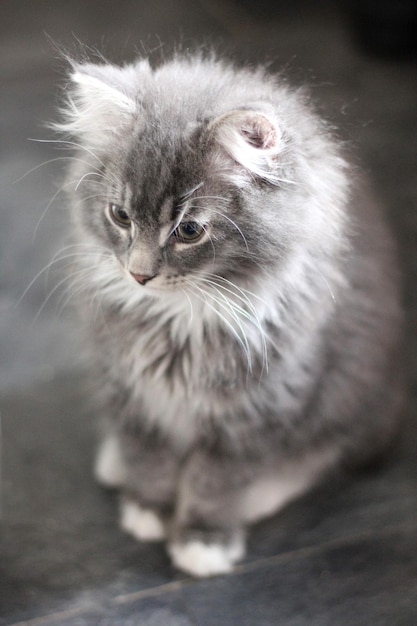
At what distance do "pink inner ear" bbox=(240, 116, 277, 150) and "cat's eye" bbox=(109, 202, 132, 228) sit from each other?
22 centimetres

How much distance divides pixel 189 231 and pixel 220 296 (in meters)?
0.14

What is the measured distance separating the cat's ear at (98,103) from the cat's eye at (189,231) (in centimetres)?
18

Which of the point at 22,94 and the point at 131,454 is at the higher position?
the point at 22,94

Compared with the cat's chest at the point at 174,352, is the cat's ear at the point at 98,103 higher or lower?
higher

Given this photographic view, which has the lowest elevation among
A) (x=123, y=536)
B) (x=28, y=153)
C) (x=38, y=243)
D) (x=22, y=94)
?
→ (x=123, y=536)

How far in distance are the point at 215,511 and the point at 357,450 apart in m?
0.33

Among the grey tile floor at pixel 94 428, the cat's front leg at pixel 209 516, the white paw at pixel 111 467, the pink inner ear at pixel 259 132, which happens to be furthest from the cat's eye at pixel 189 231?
the white paw at pixel 111 467

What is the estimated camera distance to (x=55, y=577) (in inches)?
53.2

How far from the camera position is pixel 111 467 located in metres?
1.50

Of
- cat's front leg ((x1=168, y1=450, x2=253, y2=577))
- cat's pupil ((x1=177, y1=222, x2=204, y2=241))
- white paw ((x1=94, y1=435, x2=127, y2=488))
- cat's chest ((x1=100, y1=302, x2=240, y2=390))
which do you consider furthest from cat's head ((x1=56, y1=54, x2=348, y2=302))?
white paw ((x1=94, y1=435, x2=127, y2=488))

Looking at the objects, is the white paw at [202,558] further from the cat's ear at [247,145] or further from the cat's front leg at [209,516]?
the cat's ear at [247,145]

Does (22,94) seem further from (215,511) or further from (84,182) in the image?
(215,511)

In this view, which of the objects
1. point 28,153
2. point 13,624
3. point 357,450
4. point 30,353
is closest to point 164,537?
point 13,624

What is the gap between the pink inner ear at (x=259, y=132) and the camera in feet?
3.01
